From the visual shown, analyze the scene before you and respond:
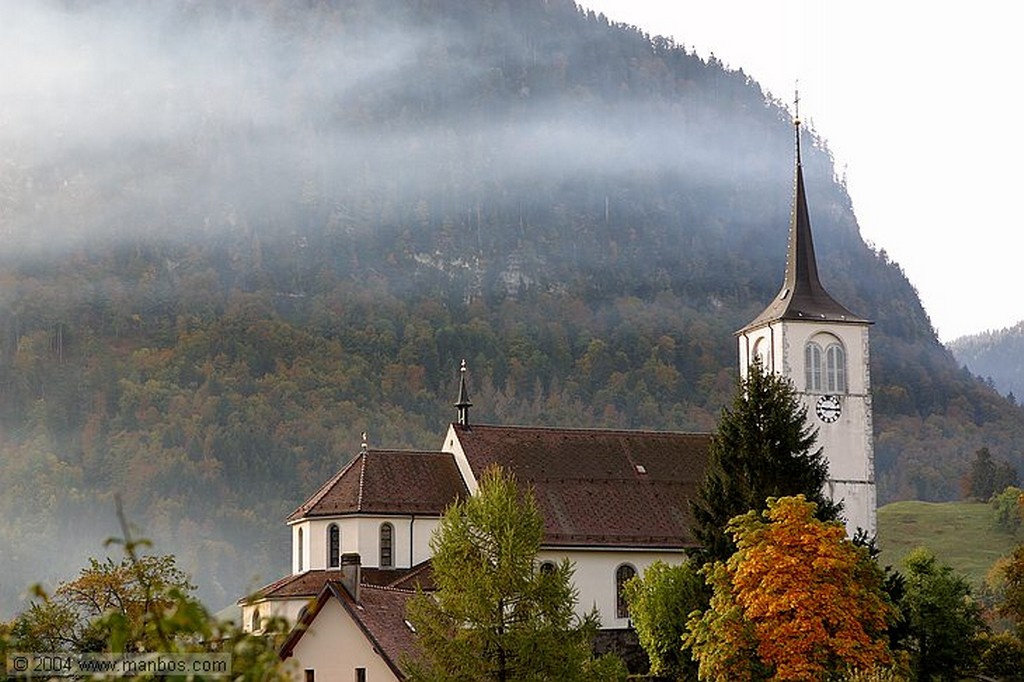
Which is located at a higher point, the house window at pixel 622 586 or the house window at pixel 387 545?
the house window at pixel 387 545

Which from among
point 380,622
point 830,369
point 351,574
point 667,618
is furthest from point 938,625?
point 380,622

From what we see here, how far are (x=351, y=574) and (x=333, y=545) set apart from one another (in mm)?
10422

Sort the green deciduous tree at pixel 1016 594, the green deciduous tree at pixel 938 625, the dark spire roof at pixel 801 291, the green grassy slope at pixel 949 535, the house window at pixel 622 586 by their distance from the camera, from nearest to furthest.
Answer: the green deciduous tree at pixel 938 625, the green deciduous tree at pixel 1016 594, the house window at pixel 622 586, the dark spire roof at pixel 801 291, the green grassy slope at pixel 949 535

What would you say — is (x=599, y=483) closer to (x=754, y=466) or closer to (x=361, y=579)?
(x=361, y=579)

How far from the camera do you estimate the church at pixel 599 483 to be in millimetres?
66750

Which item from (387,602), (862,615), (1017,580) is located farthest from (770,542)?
(1017,580)

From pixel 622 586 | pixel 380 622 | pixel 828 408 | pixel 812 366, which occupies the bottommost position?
pixel 380 622

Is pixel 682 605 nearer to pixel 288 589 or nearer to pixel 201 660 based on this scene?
pixel 288 589

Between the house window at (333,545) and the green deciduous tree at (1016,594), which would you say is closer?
the green deciduous tree at (1016,594)

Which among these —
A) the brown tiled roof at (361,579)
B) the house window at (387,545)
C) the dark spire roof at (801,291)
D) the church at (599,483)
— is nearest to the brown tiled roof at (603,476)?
the church at (599,483)

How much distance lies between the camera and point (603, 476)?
69.8 meters

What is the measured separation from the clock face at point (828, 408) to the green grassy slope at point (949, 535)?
69.6 m

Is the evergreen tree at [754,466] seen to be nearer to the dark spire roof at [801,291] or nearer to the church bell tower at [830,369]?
the church bell tower at [830,369]

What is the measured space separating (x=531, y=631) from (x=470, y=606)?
1.51 meters
